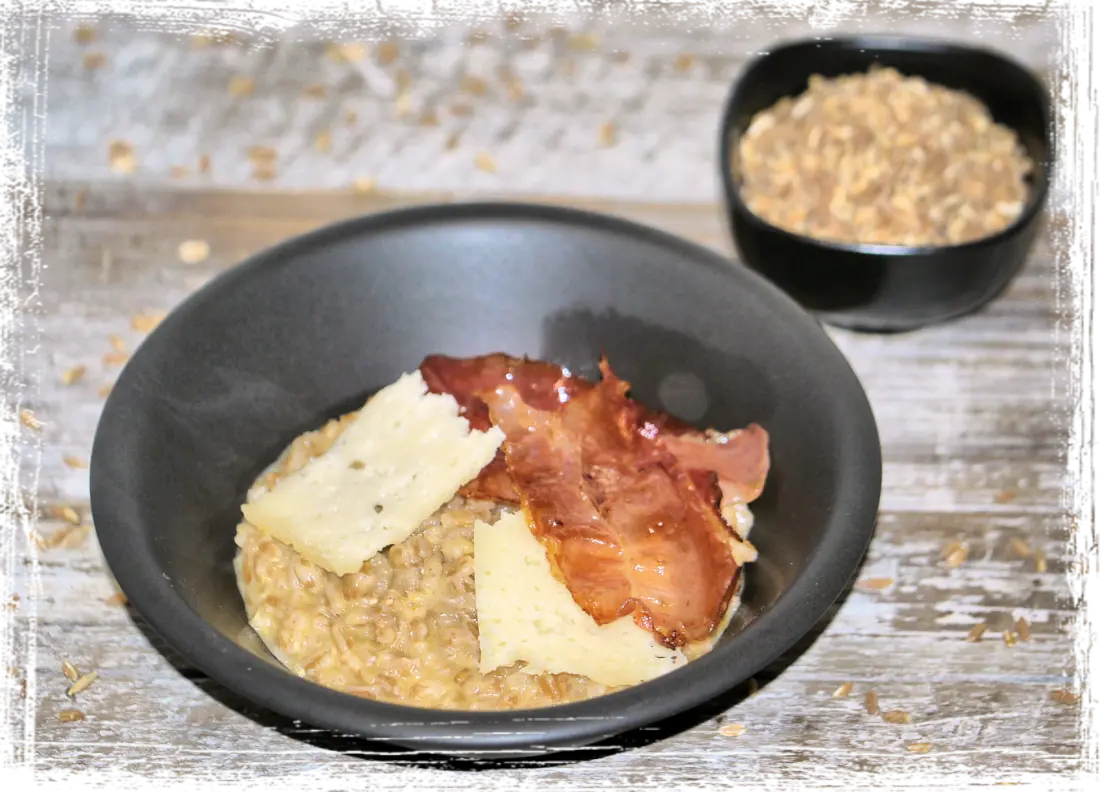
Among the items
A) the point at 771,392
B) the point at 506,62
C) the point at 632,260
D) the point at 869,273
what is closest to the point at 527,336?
the point at 632,260

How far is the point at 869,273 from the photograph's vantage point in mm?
2848

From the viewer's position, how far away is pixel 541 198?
3.53 meters

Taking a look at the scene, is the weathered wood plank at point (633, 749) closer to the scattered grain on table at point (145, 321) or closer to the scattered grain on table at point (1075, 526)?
the scattered grain on table at point (1075, 526)

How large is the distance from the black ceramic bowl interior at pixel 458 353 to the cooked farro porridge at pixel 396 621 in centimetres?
8

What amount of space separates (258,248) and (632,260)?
3.99ft

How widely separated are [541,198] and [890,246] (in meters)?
1.11

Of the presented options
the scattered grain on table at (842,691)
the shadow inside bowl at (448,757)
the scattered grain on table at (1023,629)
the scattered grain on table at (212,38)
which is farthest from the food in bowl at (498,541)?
the scattered grain on table at (212,38)

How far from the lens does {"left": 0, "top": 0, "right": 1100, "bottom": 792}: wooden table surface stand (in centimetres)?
220

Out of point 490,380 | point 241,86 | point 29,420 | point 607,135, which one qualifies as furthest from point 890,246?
point 241,86

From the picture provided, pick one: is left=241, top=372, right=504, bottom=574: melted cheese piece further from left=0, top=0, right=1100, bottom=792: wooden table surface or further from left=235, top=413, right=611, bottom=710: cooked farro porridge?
left=0, top=0, right=1100, bottom=792: wooden table surface

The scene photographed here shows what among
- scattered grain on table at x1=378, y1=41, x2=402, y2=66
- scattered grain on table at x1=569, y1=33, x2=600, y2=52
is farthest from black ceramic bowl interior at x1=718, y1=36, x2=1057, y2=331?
scattered grain on table at x1=378, y1=41, x2=402, y2=66

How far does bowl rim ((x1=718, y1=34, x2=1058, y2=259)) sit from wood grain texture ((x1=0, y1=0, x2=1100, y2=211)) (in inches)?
14.3

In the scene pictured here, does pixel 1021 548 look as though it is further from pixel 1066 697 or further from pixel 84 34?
pixel 84 34

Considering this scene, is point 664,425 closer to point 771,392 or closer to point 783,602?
point 771,392
